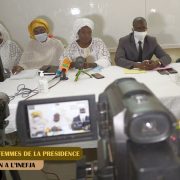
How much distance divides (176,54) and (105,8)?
3.81ft

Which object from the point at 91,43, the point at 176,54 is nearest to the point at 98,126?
the point at 91,43

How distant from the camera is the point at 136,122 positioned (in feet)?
2.05

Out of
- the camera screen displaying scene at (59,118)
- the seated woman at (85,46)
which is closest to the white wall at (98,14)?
the seated woman at (85,46)

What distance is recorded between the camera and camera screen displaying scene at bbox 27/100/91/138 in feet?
2.91

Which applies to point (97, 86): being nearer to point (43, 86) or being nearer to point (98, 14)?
point (43, 86)

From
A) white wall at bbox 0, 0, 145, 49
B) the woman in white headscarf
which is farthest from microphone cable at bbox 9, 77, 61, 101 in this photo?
white wall at bbox 0, 0, 145, 49

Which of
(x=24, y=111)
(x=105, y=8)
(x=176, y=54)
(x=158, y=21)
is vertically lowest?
(x=176, y=54)

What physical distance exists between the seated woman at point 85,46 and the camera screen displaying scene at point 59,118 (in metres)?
1.76

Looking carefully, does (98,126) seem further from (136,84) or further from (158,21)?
(158,21)

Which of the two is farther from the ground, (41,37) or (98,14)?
(98,14)

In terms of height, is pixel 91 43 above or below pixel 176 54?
above

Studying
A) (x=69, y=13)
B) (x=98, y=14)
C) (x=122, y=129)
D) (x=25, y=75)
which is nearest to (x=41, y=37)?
(x=69, y=13)

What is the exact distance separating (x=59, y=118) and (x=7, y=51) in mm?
2290

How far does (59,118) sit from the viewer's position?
3.18 feet
